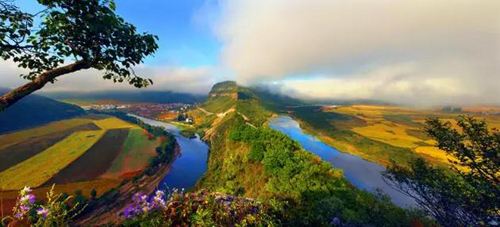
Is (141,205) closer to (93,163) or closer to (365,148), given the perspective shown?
(93,163)

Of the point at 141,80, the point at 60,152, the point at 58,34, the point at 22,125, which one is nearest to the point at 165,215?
the point at 141,80

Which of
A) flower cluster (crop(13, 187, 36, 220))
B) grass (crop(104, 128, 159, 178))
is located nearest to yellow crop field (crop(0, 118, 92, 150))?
grass (crop(104, 128, 159, 178))

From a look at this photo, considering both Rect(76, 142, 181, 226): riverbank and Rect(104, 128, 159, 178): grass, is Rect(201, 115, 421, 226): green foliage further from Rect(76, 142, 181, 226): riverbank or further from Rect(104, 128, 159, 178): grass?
Rect(104, 128, 159, 178): grass

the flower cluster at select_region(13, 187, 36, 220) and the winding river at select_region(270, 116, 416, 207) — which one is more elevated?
the flower cluster at select_region(13, 187, 36, 220)

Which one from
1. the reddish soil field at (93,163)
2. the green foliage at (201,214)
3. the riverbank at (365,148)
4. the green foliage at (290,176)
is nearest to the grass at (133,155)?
the reddish soil field at (93,163)

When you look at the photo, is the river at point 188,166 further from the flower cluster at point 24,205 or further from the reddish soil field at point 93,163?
the flower cluster at point 24,205

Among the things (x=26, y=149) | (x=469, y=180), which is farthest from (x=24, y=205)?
(x=26, y=149)
